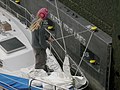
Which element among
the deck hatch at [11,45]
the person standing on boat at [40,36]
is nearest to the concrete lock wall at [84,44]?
the person standing on boat at [40,36]

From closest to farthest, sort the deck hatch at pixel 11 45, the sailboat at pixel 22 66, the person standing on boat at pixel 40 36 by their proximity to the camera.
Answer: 1. the sailboat at pixel 22 66
2. the person standing on boat at pixel 40 36
3. the deck hatch at pixel 11 45

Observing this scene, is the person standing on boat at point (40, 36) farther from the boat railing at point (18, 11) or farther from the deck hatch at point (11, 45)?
the boat railing at point (18, 11)

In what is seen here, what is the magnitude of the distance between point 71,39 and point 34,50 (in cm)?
82

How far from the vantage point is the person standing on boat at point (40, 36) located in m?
6.34

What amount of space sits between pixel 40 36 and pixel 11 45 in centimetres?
94

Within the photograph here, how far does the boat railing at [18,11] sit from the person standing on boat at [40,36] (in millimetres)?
1487

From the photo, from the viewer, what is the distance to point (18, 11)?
8.60 meters

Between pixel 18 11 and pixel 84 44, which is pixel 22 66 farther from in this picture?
pixel 18 11

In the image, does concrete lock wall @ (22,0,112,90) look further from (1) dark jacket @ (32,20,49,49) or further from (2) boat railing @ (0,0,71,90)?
(1) dark jacket @ (32,20,49,49)

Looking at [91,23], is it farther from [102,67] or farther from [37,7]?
[37,7]

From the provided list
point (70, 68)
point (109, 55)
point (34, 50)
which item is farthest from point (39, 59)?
point (109, 55)

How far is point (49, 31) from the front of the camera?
7535 millimetres

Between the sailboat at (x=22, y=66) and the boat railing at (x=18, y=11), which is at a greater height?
the boat railing at (x=18, y=11)

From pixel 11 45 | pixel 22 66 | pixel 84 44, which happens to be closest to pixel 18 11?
pixel 11 45
